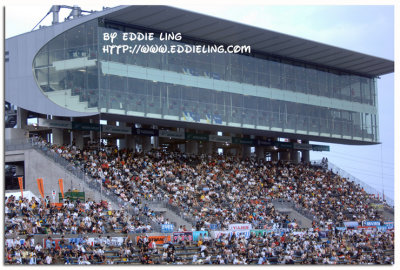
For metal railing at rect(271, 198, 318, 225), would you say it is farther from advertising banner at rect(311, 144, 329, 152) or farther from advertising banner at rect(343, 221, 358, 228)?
advertising banner at rect(311, 144, 329, 152)

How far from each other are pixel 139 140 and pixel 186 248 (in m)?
15.2

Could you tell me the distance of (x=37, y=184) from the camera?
3881cm

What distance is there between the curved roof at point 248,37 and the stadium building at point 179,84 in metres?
0.07

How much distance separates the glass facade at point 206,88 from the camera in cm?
3888

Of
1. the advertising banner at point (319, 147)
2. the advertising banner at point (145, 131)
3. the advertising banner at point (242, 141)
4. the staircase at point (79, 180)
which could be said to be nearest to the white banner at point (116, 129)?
the advertising banner at point (145, 131)

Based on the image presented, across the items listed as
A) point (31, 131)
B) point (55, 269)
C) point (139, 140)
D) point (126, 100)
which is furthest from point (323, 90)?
point (55, 269)

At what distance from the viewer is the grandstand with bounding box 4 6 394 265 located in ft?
106

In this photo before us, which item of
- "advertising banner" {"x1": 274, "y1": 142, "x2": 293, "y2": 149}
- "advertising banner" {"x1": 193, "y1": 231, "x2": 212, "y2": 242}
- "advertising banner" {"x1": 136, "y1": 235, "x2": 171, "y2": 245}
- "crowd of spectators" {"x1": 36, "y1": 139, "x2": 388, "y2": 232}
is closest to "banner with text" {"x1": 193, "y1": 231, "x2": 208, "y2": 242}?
"advertising banner" {"x1": 193, "y1": 231, "x2": 212, "y2": 242}

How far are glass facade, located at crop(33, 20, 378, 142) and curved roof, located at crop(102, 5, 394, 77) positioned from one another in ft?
2.33

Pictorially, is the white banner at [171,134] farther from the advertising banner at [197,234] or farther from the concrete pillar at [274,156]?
the advertising banner at [197,234]

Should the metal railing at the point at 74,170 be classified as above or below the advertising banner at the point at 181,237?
above

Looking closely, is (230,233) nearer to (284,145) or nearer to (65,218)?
(65,218)

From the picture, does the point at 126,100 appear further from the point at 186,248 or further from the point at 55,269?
the point at 55,269

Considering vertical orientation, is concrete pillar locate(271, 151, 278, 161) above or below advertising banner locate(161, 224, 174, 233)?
above
